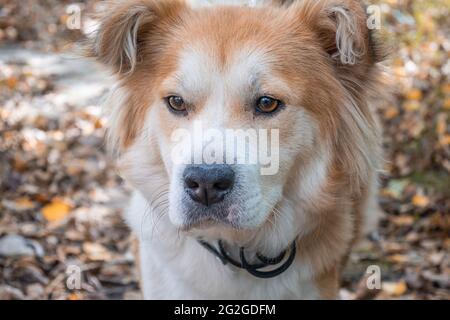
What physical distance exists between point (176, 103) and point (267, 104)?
410mm

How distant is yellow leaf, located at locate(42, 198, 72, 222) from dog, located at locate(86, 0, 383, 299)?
1.58 m

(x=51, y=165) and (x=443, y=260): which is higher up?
(x=51, y=165)

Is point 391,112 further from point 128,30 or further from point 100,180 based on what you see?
point 128,30

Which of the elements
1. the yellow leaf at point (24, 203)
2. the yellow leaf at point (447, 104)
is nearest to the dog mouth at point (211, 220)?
the yellow leaf at point (24, 203)

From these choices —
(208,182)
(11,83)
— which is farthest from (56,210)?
(208,182)

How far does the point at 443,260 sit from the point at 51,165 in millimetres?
3096

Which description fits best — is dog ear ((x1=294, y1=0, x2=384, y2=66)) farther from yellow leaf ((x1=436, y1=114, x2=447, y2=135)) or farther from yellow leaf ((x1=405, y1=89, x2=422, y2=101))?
yellow leaf ((x1=405, y1=89, x2=422, y2=101))

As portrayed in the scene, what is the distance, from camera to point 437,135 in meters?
5.52

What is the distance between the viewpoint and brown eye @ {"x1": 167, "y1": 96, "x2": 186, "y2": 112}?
3.00 m

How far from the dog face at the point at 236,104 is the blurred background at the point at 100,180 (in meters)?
0.37

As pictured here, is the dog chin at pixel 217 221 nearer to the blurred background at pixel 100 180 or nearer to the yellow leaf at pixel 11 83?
the blurred background at pixel 100 180
